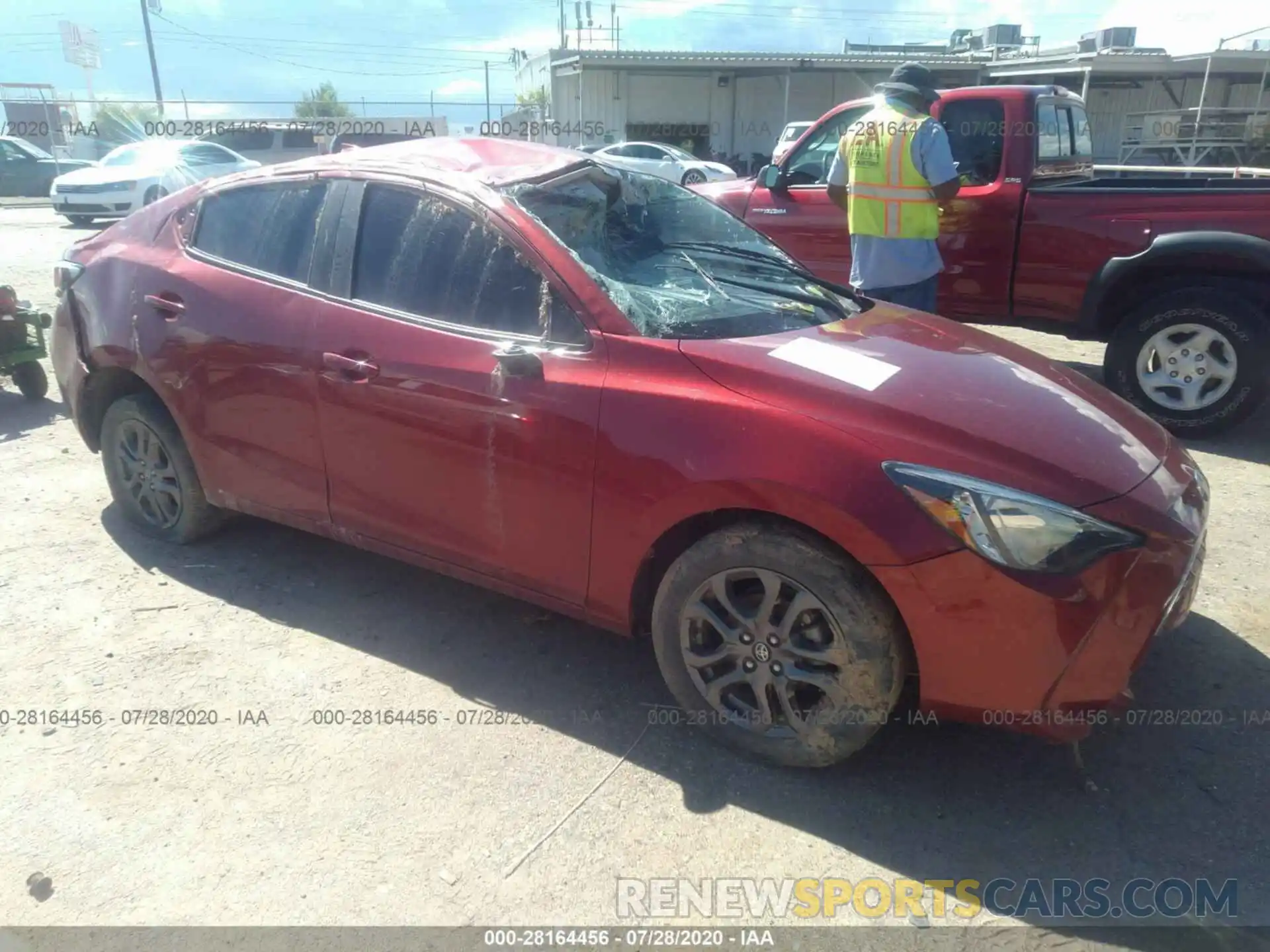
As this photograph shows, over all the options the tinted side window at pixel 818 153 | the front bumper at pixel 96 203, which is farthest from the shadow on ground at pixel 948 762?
the front bumper at pixel 96 203

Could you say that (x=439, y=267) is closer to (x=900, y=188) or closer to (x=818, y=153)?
(x=900, y=188)

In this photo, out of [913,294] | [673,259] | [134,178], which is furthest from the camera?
[134,178]

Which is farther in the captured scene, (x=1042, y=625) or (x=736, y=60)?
(x=736, y=60)

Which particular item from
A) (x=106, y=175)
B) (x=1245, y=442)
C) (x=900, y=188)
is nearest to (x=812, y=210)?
(x=900, y=188)

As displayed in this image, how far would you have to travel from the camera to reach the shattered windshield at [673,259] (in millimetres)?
3066

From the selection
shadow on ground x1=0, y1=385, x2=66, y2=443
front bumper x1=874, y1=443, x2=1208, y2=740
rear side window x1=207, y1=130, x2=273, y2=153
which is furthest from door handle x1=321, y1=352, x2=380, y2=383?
rear side window x1=207, y1=130, x2=273, y2=153

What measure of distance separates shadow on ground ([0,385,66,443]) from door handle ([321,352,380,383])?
11.4 feet

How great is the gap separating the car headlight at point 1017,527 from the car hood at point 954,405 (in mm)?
48

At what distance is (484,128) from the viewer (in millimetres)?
22719

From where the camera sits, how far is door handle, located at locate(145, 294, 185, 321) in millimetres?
3748

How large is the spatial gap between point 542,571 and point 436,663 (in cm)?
63

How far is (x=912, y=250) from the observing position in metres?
5.25

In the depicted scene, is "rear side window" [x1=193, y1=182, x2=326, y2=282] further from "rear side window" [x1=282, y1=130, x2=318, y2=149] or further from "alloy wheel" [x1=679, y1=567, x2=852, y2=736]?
"rear side window" [x1=282, y1=130, x2=318, y2=149]

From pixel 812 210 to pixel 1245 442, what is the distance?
3.14m
